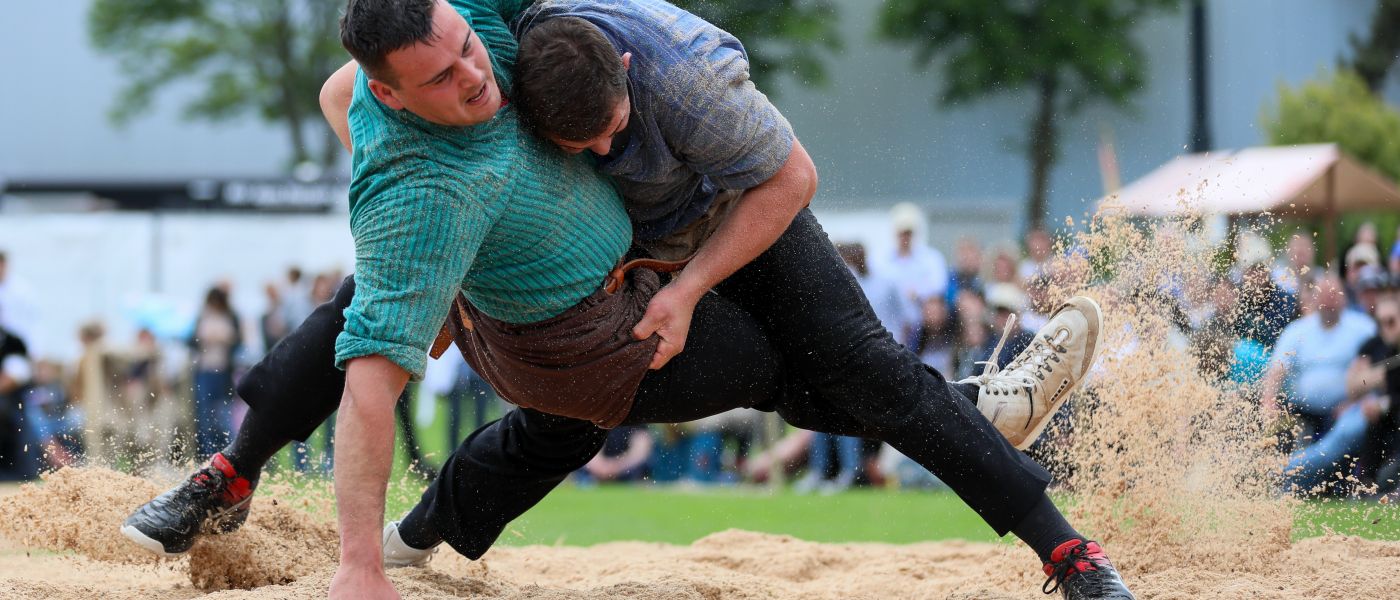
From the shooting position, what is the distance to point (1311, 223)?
11086 millimetres

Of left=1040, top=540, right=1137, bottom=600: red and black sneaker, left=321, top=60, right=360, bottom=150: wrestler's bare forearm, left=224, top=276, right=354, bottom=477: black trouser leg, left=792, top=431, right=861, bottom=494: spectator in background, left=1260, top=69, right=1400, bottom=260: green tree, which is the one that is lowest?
left=792, top=431, right=861, bottom=494: spectator in background

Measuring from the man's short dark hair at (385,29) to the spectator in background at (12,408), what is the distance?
A: 8.30 m

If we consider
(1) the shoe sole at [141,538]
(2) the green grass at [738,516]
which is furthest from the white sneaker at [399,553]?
(2) the green grass at [738,516]

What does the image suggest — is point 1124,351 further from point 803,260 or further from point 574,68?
point 574,68

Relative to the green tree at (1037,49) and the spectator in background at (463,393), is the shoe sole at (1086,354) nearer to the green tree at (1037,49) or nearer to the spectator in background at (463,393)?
the spectator in background at (463,393)

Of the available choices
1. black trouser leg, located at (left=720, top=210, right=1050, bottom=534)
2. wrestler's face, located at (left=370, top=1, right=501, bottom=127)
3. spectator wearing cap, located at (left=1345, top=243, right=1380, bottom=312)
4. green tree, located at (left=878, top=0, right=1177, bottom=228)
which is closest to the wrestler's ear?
wrestler's face, located at (left=370, top=1, right=501, bottom=127)

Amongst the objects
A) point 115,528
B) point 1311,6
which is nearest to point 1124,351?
point 115,528

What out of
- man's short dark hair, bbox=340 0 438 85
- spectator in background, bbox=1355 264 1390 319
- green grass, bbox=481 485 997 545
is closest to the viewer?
man's short dark hair, bbox=340 0 438 85

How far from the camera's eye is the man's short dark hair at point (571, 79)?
2785 mm

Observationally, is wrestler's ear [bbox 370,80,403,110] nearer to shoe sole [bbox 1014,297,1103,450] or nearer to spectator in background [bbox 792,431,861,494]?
shoe sole [bbox 1014,297,1103,450]

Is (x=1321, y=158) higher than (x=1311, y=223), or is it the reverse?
(x=1321, y=158)

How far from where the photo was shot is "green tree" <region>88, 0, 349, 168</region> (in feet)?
90.5

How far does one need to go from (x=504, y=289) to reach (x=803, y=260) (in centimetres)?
73

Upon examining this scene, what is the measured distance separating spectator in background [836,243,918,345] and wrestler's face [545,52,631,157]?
590 cm
